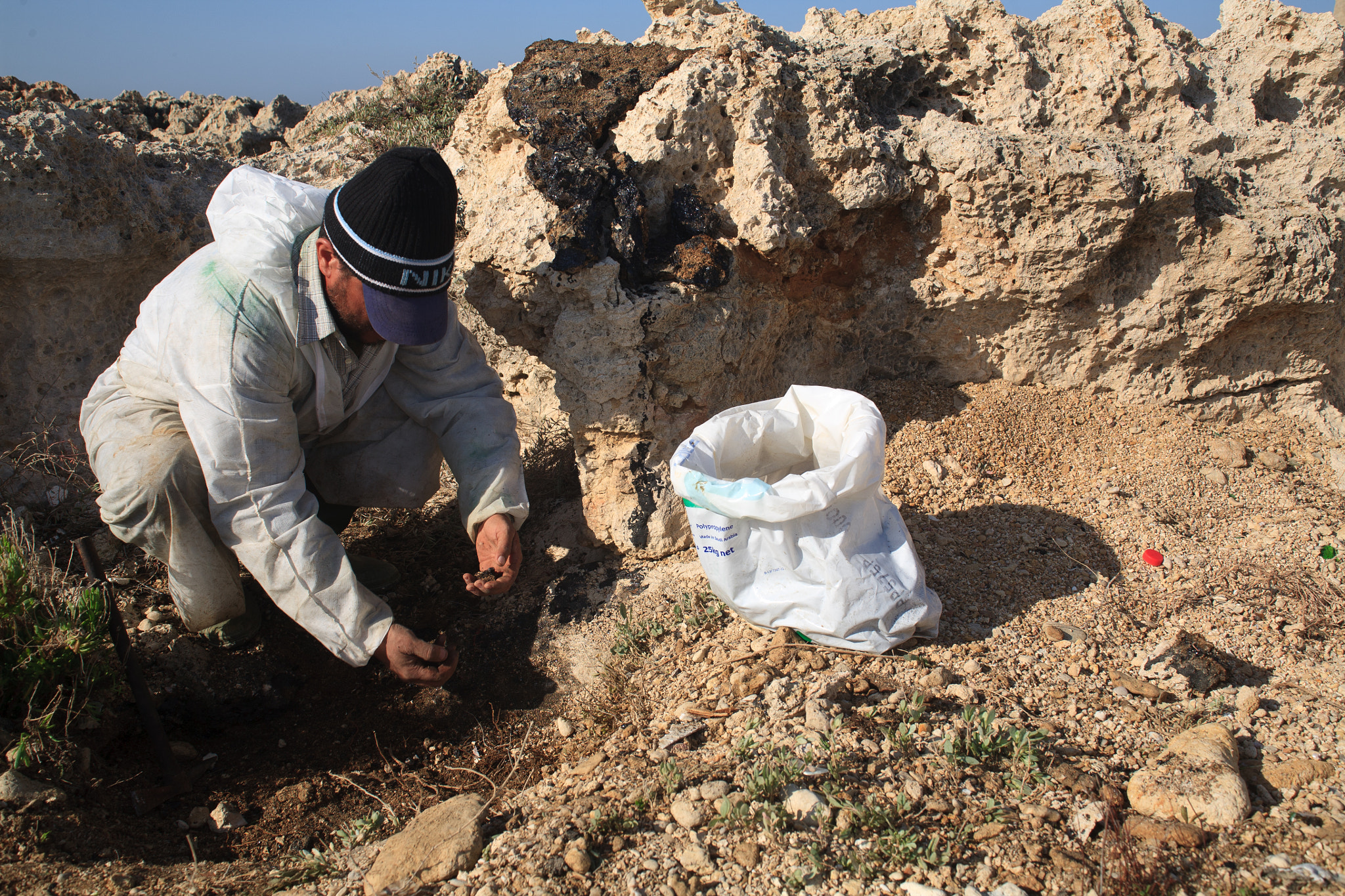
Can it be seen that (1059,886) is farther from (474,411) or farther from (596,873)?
(474,411)

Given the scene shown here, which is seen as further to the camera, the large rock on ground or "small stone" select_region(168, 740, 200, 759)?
"small stone" select_region(168, 740, 200, 759)

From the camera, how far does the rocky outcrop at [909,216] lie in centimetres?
254

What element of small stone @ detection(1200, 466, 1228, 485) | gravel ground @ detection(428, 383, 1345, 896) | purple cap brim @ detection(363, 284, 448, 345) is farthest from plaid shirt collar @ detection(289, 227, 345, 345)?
small stone @ detection(1200, 466, 1228, 485)

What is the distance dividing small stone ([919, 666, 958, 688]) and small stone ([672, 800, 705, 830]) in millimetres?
653

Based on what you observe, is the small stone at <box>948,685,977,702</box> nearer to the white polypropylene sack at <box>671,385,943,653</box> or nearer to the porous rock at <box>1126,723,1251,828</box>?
the white polypropylene sack at <box>671,385,943,653</box>

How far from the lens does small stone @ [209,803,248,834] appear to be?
1.93 meters

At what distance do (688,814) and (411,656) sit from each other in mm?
833

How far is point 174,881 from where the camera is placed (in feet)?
5.24

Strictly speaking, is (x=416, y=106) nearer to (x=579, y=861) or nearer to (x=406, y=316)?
(x=406, y=316)

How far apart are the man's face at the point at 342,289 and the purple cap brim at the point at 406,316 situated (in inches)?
1.6

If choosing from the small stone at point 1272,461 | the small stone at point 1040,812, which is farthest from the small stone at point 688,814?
the small stone at point 1272,461

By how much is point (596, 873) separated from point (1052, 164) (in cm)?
260

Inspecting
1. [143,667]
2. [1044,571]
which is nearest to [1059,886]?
[1044,571]

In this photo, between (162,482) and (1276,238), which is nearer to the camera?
(162,482)
